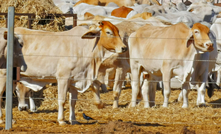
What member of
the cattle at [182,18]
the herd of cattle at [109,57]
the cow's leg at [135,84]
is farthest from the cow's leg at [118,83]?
the cattle at [182,18]

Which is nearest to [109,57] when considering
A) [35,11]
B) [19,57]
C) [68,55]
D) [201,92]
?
[68,55]

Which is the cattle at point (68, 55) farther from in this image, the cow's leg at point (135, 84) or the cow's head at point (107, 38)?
the cow's leg at point (135, 84)

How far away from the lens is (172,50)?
30.4ft

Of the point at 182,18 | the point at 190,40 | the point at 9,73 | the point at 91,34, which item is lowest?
the point at 9,73

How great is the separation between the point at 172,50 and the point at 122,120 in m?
2.31

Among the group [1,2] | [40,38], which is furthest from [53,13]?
[40,38]

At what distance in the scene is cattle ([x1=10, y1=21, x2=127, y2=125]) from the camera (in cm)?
732

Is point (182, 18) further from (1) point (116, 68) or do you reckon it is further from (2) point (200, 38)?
(2) point (200, 38)

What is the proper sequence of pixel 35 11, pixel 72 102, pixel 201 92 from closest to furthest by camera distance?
1. pixel 72 102
2. pixel 201 92
3. pixel 35 11

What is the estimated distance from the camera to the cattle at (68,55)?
7.32 meters

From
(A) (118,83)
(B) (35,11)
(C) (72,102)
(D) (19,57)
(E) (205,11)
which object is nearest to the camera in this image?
(D) (19,57)

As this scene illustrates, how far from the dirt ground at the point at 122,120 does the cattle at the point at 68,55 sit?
0.36m

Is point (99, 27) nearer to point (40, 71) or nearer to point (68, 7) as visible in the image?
point (40, 71)

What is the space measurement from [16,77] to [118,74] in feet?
13.8
